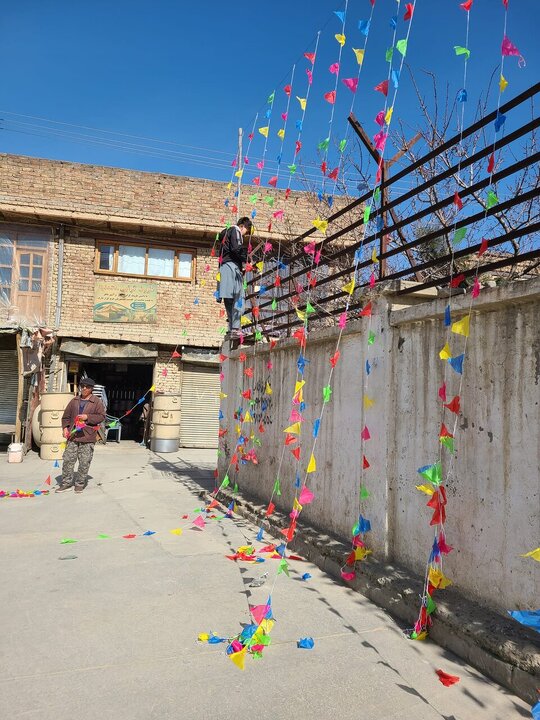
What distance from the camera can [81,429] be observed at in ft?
29.1

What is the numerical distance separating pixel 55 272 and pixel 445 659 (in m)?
14.2

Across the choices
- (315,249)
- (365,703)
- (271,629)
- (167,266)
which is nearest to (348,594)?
(271,629)

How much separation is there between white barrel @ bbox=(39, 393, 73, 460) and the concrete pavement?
6.90 meters

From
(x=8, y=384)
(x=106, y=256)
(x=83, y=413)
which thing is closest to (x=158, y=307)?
(x=106, y=256)

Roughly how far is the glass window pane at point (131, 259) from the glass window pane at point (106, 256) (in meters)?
0.22

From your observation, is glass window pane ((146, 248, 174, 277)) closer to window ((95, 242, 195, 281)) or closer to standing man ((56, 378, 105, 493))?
window ((95, 242, 195, 281))

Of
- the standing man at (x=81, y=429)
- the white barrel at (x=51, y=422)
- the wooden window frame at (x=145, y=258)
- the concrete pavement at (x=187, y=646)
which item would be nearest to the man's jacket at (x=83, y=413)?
the standing man at (x=81, y=429)

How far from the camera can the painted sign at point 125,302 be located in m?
15.1

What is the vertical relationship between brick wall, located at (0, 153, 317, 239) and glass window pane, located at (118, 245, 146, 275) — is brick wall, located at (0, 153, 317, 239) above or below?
above

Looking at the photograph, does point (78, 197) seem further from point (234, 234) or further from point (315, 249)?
point (315, 249)

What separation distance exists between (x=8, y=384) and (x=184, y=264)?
6.17m

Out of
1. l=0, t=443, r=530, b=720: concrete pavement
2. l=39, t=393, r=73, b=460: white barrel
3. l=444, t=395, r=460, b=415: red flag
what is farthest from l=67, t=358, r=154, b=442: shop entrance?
l=444, t=395, r=460, b=415: red flag

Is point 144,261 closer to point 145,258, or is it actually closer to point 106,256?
point 145,258

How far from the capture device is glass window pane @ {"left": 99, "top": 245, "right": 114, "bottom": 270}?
50.4 ft
